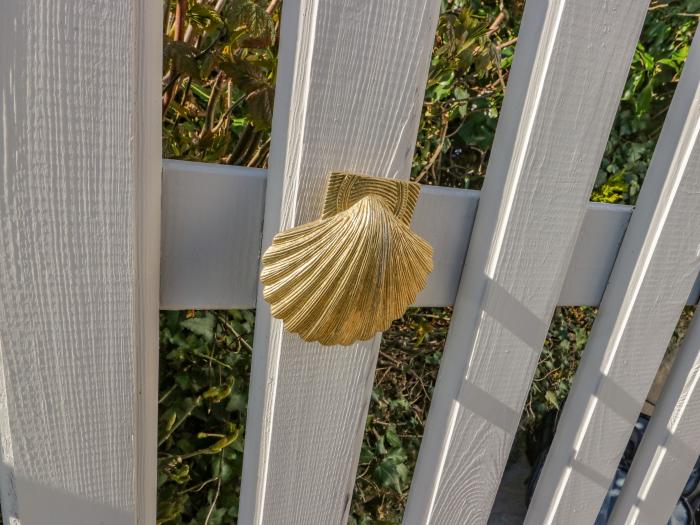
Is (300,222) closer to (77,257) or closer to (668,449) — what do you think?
(77,257)

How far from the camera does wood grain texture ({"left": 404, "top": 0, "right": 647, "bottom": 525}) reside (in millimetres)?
563

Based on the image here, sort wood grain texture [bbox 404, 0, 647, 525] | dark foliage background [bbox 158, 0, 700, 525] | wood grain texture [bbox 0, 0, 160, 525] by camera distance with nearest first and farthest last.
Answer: wood grain texture [bbox 0, 0, 160, 525] < wood grain texture [bbox 404, 0, 647, 525] < dark foliage background [bbox 158, 0, 700, 525]

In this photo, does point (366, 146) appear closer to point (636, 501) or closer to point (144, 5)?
point (144, 5)

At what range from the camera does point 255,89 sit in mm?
762

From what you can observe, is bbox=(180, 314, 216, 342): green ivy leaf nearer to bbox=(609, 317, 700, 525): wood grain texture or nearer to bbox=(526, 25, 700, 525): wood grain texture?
bbox=(526, 25, 700, 525): wood grain texture

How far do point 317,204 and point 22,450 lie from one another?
422mm

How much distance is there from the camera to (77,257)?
0.48m

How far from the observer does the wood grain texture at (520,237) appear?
563 mm

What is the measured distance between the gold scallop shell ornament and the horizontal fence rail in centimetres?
6

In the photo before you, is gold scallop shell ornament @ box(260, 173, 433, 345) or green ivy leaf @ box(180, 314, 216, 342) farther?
green ivy leaf @ box(180, 314, 216, 342)

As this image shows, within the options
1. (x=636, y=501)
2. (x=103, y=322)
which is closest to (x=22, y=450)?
(x=103, y=322)

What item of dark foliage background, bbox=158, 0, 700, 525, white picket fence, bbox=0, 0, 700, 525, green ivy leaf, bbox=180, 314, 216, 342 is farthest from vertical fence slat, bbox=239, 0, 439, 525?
green ivy leaf, bbox=180, 314, 216, 342

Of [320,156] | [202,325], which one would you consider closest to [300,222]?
[320,156]

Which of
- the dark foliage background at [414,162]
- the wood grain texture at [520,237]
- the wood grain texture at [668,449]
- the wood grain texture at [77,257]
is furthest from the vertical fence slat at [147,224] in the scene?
the wood grain texture at [668,449]
